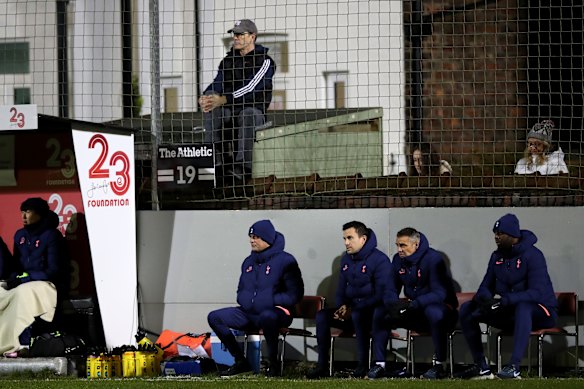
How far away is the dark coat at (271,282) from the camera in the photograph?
1288 cm

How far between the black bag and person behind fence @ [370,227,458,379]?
8.98ft

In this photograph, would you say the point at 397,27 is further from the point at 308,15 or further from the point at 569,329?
the point at 569,329

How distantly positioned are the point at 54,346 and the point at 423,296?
10.8 feet

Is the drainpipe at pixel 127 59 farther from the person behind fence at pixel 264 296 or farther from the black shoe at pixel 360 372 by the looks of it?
the black shoe at pixel 360 372

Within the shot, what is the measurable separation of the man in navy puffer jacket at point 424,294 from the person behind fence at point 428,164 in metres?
1.05

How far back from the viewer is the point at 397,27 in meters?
13.9

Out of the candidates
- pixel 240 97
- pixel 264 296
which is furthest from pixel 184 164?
pixel 264 296

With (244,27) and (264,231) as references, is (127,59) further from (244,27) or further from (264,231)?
(264,231)

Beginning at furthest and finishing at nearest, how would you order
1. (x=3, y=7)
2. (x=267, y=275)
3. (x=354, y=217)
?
(x=3, y=7) → (x=354, y=217) → (x=267, y=275)

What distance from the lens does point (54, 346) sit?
13.0 m

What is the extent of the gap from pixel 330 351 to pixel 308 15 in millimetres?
3259

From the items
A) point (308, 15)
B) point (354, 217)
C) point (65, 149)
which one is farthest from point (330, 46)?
point (65, 149)

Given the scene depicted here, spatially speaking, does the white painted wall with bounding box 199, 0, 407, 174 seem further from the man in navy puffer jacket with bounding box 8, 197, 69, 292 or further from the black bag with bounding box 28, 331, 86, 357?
the black bag with bounding box 28, 331, 86, 357

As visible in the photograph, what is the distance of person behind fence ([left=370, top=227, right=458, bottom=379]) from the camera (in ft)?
40.8
